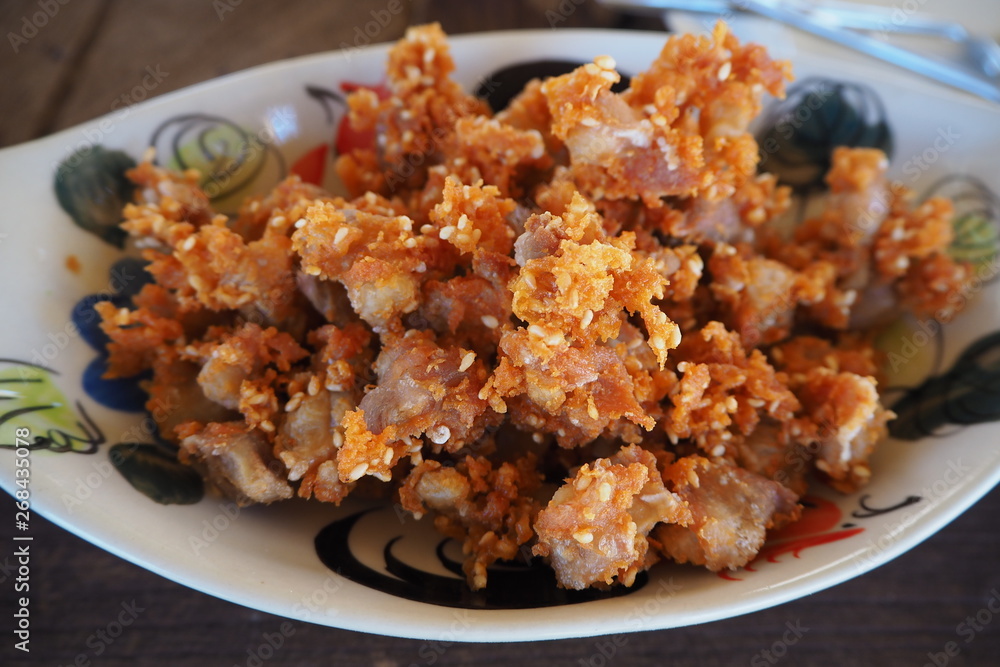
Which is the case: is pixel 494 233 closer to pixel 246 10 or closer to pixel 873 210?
pixel 873 210

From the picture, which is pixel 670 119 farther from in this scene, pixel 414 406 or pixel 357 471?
pixel 357 471

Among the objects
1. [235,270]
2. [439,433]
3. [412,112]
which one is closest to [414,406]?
[439,433]

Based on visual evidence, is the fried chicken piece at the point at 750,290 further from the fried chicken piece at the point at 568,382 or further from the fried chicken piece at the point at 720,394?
the fried chicken piece at the point at 568,382

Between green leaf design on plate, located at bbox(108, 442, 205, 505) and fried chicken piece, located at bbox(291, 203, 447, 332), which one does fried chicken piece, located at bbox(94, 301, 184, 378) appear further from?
fried chicken piece, located at bbox(291, 203, 447, 332)

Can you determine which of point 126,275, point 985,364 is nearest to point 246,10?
point 126,275

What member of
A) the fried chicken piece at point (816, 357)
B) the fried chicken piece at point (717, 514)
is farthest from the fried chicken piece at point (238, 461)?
the fried chicken piece at point (816, 357)

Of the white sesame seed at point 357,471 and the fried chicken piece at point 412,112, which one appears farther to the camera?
the fried chicken piece at point 412,112
